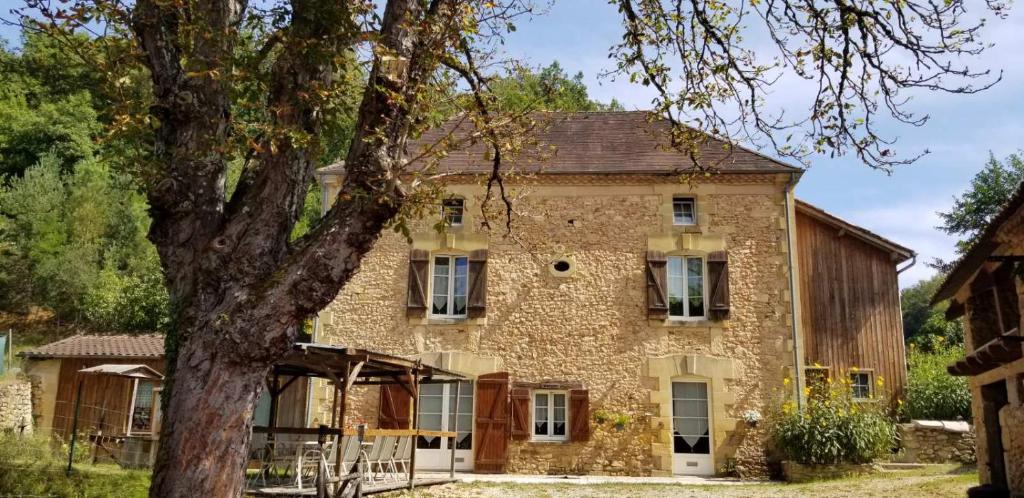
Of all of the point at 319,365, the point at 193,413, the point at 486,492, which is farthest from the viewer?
the point at 486,492

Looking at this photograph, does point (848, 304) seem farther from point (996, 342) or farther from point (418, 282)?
point (418, 282)

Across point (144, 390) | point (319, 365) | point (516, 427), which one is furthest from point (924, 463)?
point (144, 390)

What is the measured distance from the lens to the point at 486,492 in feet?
32.5

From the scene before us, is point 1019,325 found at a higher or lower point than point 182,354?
higher

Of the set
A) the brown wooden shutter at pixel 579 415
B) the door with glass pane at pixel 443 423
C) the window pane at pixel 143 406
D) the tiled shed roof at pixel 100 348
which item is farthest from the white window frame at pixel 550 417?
the window pane at pixel 143 406

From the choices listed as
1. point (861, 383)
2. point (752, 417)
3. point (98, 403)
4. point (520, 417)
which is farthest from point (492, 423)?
point (98, 403)

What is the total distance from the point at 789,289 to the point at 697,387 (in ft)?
7.66

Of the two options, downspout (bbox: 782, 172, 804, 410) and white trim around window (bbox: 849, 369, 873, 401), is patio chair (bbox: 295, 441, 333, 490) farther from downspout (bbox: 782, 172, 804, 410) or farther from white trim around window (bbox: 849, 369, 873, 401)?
white trim around window (bbox: 849, 369, 873, 401)

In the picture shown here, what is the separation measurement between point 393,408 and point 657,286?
16.4ft

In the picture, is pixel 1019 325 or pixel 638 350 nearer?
pixel 1019 325

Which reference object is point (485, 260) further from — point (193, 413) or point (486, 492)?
point (193, 413)

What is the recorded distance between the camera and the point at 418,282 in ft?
43.9

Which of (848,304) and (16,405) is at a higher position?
(848,304)

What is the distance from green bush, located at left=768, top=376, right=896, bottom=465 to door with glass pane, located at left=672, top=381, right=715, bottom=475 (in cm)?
108
